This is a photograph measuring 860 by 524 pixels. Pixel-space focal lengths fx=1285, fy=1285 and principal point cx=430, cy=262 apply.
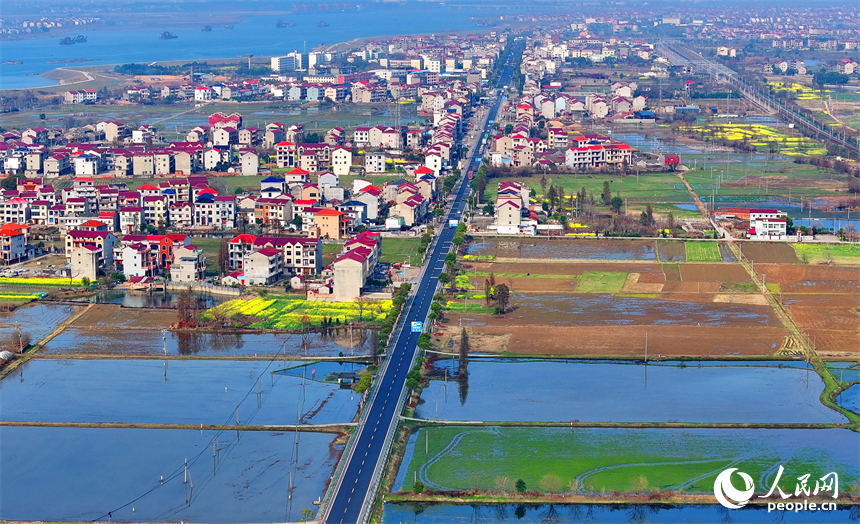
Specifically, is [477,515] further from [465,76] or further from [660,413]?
[465,76]

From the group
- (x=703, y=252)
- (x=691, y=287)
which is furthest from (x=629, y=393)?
(x=703, y=252)

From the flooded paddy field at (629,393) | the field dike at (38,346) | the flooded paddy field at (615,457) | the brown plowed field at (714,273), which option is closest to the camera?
the flooded paddy field at (615,457)

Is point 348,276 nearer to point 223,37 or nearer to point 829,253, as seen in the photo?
point 829,253

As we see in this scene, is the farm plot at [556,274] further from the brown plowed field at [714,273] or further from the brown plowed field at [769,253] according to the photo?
the brown plowed field at [769,253]

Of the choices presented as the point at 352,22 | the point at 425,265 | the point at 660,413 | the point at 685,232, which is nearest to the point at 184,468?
the point at 660,413

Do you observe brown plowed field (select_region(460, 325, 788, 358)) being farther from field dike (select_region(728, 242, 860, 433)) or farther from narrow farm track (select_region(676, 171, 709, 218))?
narrow farm track (select_region(676, 171, 709, 218))

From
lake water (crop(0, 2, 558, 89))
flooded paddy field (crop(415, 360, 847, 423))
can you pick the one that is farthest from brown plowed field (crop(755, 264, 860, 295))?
lake water (crop(0, 2, 558, 89))

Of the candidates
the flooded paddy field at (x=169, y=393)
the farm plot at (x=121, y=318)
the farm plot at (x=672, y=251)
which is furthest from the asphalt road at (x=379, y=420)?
the farm plot at (x=672, y=251)
